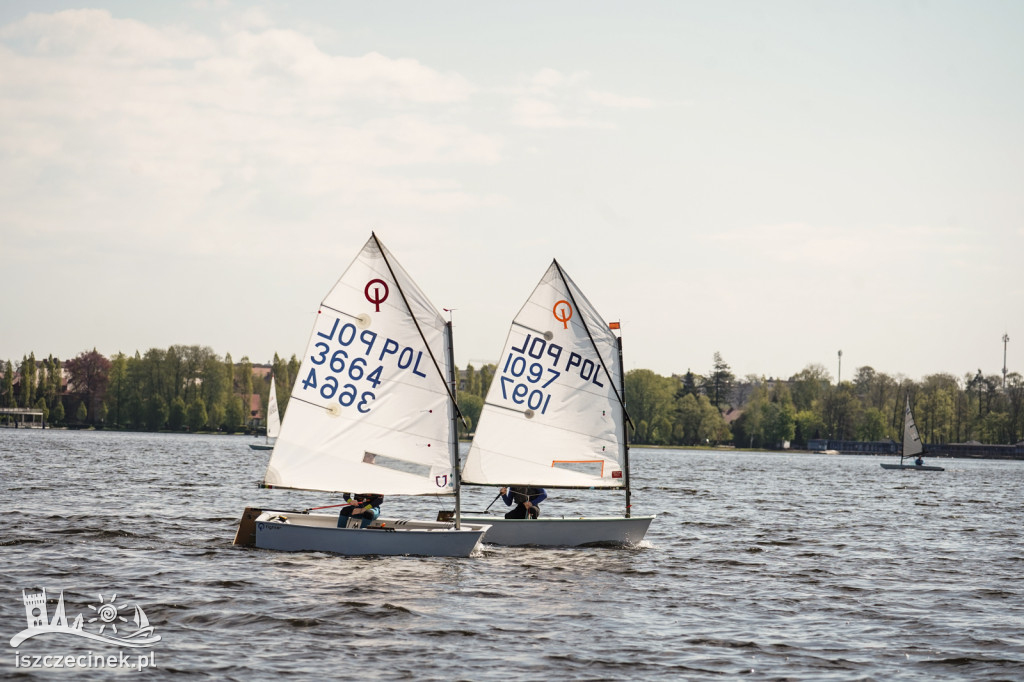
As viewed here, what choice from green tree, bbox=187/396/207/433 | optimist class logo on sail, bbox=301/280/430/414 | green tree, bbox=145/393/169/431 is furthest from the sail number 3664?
green tree, bbox=145/393/169/431

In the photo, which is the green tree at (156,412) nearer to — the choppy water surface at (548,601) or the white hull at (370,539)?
the choppy water surface at (548,601)

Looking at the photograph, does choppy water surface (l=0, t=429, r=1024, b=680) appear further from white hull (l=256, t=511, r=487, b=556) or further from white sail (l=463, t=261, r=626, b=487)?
white sail (l=463, t=261, r=626, b=487)

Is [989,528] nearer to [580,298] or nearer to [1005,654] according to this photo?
[580,298]

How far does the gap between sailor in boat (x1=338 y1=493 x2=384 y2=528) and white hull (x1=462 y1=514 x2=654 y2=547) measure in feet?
13.2

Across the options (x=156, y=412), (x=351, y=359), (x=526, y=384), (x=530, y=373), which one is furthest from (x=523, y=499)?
(x=156, y=412)

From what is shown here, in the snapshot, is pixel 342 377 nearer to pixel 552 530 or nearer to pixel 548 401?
pixel 548 401

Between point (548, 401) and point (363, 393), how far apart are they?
698cm

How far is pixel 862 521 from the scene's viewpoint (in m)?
51.4

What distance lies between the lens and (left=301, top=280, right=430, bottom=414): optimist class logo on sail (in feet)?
102

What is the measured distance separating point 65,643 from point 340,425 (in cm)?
1223

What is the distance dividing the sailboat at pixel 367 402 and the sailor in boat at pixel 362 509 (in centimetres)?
18

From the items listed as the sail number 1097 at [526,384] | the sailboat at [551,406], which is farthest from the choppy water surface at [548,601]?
the sail number 1097 at [526,384]

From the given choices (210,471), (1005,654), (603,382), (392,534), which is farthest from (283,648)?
(210,471)

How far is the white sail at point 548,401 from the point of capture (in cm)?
3500
